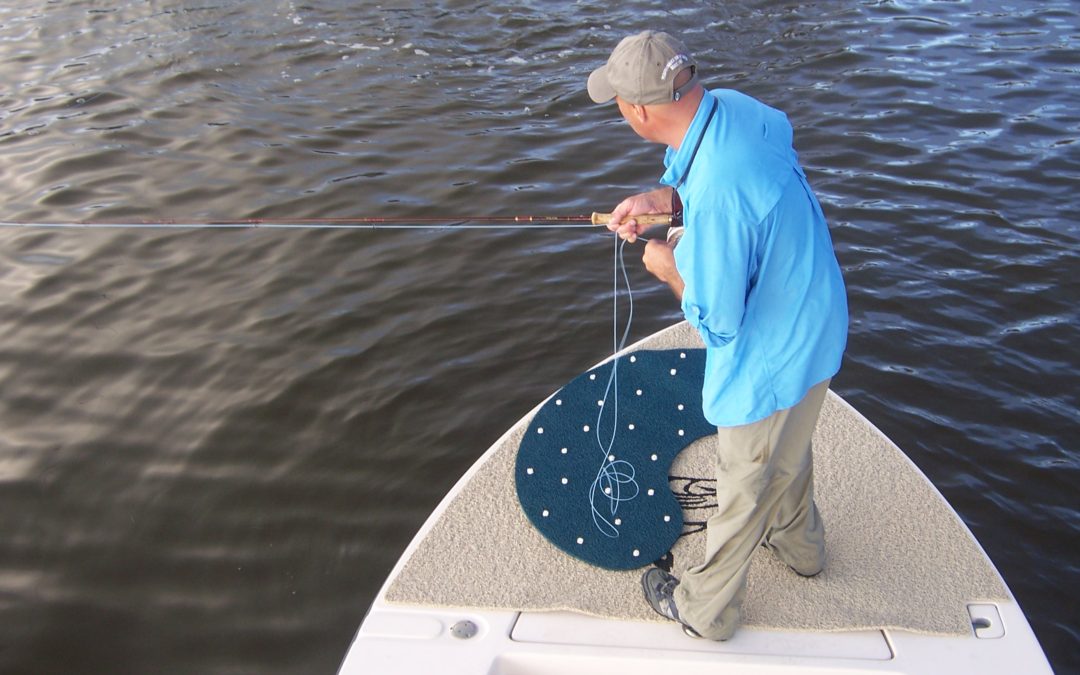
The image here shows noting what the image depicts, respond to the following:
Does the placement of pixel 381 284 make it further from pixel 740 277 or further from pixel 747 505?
pixel 740 277

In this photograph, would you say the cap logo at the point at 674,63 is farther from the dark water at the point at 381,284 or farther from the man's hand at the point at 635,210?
the dark water at the point at 381,284

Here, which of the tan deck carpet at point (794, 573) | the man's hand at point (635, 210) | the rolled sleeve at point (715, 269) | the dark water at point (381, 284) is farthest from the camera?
the dark water at point (381, 284)

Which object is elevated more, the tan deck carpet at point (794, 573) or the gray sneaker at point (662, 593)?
the gray sneaker at point (662, 593)

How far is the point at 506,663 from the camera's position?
2980 millimetres

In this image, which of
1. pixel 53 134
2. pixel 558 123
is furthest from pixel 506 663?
pixel 53 134

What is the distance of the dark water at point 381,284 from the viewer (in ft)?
13.7

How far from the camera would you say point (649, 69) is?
236 cm

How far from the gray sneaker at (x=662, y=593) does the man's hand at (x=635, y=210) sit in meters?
1.22

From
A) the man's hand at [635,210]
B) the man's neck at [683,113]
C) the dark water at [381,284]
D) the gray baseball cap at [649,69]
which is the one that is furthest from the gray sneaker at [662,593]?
the gray baseball cap at [649,69]

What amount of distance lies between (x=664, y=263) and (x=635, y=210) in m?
0.45

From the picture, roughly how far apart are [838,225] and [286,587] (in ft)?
14.6

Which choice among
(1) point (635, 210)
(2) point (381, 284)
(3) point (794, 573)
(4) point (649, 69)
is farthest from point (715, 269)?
(2) point (381, 284)

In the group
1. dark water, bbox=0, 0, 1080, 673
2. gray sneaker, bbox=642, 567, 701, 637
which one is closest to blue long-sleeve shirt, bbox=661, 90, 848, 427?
gray sneaker, bbox=642, 567, 701, 637

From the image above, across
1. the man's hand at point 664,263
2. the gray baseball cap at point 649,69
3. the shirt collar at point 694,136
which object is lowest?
the man's hand at point 664,263
